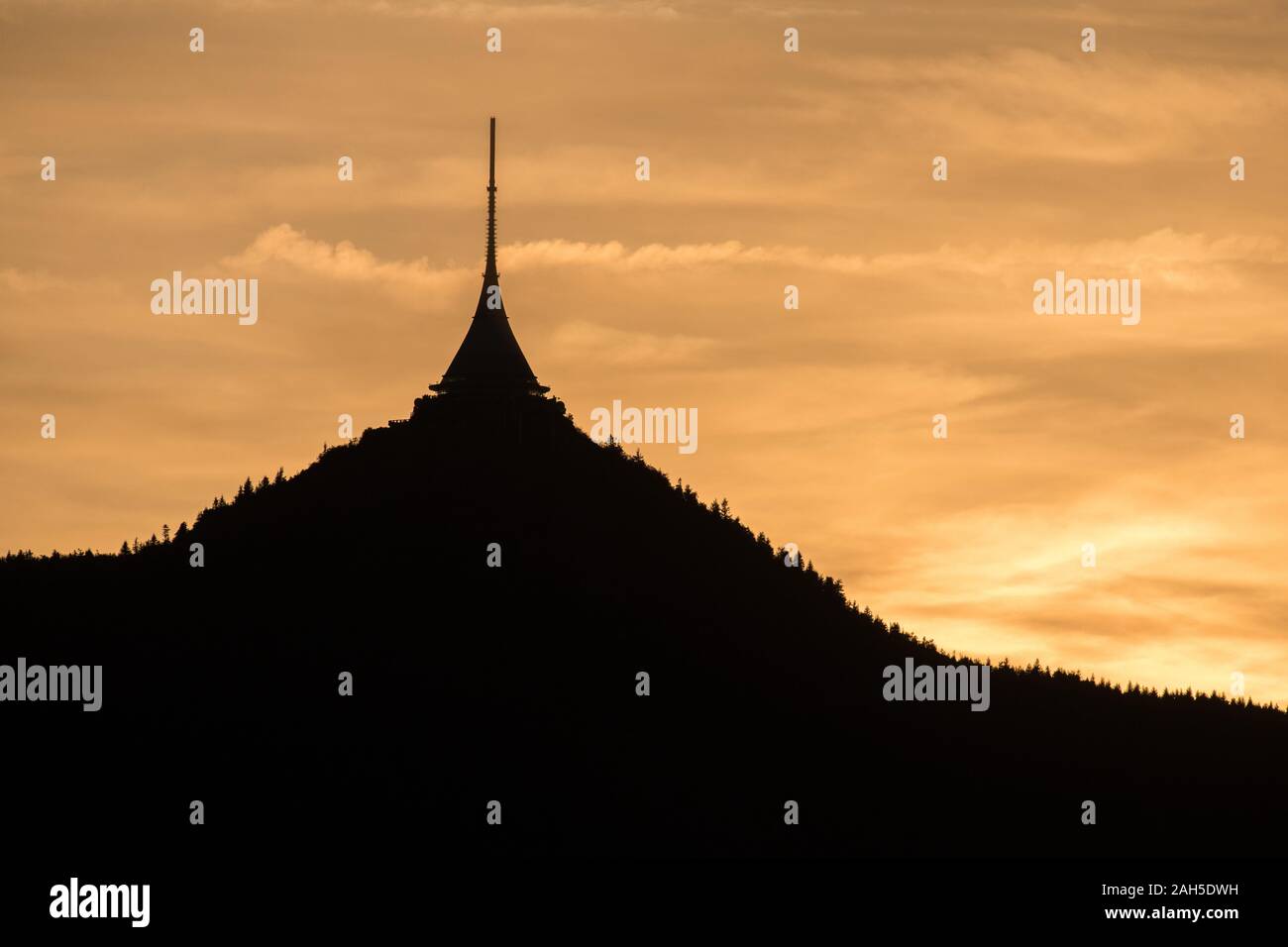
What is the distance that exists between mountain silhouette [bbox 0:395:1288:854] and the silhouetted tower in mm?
1695

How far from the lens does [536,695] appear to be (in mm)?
174625

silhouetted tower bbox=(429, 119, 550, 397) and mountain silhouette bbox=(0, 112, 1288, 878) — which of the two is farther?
silhouetted tower bbox=(429, 119, 550, 397)

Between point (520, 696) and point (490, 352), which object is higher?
point (490, 352)

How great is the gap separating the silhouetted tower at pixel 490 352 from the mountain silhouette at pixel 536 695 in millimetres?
1695

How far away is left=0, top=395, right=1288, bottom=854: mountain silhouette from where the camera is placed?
6516 inches

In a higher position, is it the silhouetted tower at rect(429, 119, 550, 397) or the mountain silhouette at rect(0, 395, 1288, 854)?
the silhouetted tower at rect(429, 119, 550, 397)

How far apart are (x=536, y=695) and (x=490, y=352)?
2350 centimetres

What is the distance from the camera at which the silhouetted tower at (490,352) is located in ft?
575

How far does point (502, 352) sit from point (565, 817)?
106ft

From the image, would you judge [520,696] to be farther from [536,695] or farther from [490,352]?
[490,352]

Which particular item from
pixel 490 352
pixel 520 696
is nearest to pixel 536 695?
pixel 520 696

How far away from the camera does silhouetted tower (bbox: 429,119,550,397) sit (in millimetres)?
175125
